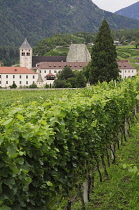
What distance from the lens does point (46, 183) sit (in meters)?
5.46

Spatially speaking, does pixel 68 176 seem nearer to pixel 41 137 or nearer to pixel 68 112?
pixel 68 112

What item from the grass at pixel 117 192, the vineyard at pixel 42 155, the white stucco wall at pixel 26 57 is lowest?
the grass at pixel 117 192

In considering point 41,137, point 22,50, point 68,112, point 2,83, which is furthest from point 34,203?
point 22,50

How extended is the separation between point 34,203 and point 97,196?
14.6 ft

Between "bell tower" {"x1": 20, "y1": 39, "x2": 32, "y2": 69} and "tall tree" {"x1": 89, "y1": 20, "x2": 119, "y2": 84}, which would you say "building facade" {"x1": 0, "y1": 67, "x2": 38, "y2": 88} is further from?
"tall tree" {"x1": 89, "y1": 20, "x2": 119, "y2": 84}

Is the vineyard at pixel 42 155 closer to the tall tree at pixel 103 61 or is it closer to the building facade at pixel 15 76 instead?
the tall tree at pixel 103 61

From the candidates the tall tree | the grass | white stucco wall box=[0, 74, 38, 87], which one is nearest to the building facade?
white stucco wall box=[0, 74, 38, 87]

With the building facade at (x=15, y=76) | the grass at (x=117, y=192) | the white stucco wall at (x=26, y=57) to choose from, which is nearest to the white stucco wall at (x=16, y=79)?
the building facade at (x=15, y=76)

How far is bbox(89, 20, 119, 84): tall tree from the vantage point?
54812 millimetres

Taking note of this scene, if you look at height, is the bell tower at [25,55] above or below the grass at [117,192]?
above

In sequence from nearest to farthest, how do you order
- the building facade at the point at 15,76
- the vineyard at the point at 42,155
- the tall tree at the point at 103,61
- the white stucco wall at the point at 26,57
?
the vineyard at the point at 42,155 → the tall tree at the point at 103,61 → the building facade at the point at 15,76 → the white stucco wall at the point at 26,57

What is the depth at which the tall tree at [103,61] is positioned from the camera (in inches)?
2158

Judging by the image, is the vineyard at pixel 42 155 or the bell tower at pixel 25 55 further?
the bell tower at pixel 25 55

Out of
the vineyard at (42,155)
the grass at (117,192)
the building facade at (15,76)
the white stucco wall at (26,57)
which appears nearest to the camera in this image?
the vineyard at (42,155)
